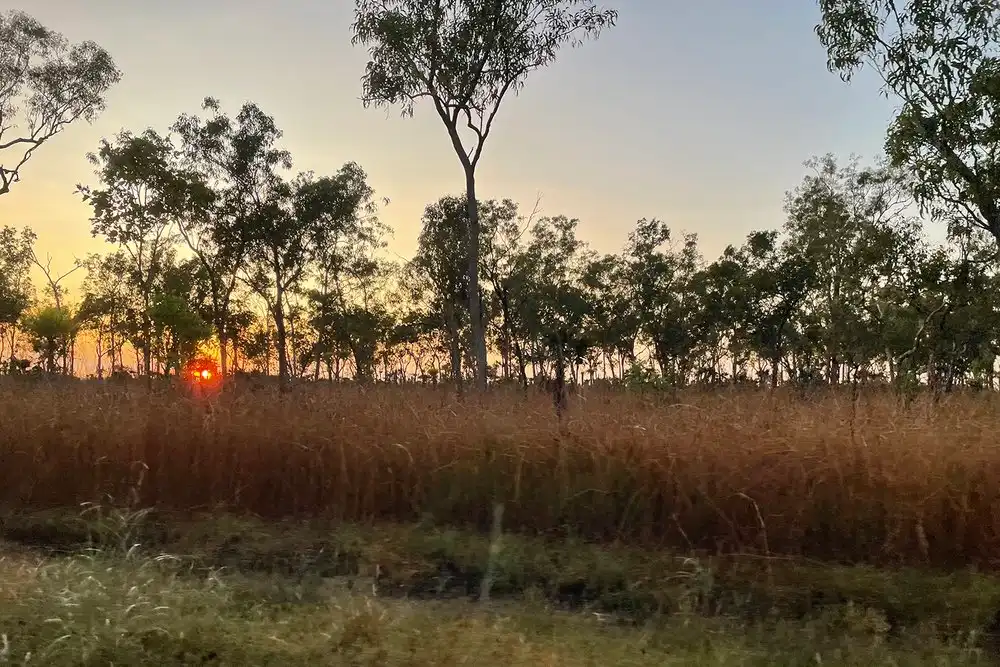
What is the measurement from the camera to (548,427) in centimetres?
587

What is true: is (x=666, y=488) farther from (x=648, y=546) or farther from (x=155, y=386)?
(x=155, y=386)

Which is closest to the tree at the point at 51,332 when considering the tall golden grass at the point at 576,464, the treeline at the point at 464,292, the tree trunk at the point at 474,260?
the treeline at the point at 464,292

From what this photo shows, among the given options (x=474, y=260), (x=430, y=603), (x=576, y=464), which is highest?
(x=474, y=260)

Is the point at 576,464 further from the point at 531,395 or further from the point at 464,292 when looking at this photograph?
the point at 464,292

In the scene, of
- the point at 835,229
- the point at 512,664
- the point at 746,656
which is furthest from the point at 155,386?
the point at 835,229

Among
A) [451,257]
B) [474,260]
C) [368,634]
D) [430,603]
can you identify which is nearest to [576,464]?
[430,603]

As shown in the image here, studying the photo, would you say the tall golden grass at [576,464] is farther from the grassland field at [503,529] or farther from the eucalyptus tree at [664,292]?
the eucalyptus tree at [664,292]

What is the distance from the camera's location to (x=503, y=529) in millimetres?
Answer: 5371

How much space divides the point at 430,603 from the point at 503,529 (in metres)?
1.24

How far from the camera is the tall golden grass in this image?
474cm

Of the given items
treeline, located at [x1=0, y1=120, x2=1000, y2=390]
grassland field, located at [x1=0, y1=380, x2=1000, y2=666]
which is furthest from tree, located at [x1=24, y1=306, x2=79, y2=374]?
grassland field, located at [x1=0, y1=380, x2=1000, y2=666]

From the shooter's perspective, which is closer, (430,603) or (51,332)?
(430,603)

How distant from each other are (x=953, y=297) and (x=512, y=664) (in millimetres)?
17985

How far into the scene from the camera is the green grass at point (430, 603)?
319 centimetres
